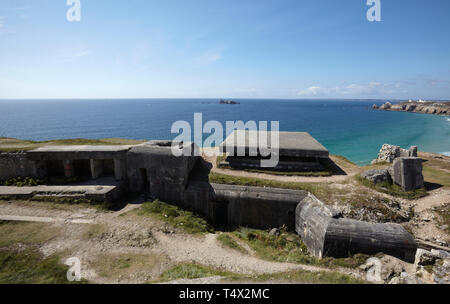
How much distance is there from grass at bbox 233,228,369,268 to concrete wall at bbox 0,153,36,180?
14.4m

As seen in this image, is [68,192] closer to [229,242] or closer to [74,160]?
[74,160]

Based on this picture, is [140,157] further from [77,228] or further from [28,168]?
[28,168]

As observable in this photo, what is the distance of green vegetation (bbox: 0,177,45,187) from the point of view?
14289 millimetres

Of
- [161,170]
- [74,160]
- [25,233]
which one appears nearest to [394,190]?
[161,170]

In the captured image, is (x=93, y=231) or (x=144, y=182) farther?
(x=144, y=182)

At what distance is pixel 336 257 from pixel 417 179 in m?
7.46

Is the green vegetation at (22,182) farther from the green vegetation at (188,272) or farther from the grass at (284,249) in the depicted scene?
the grass at (284,249)

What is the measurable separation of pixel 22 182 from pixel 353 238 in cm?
1972

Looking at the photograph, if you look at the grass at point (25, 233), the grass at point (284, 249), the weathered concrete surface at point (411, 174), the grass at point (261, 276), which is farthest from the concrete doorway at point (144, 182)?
the weathered concrete surface at point (411, 174)

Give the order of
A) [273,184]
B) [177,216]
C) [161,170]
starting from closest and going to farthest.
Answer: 1. [177,216]
2. [273,184]
3. [161,170]

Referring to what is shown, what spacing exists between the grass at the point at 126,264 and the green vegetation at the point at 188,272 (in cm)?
63

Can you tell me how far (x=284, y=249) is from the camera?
36.4 ft

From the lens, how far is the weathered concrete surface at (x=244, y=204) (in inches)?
509
